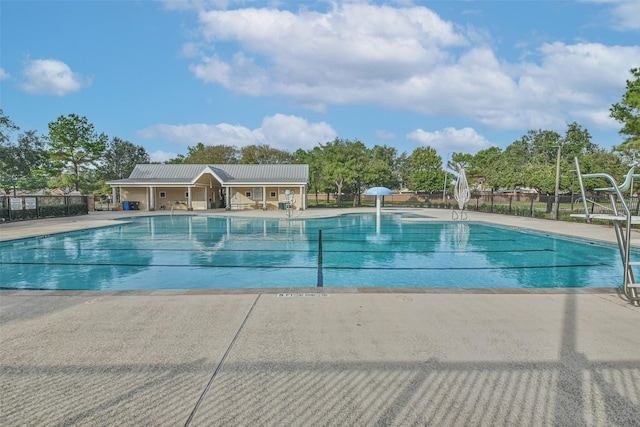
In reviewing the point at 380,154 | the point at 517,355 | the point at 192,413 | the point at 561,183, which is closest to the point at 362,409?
the point at 192,413

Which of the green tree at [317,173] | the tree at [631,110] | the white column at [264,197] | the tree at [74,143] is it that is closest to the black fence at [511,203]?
the green tree at [317,173]

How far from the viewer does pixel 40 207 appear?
2109 cm

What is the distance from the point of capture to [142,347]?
128 inches

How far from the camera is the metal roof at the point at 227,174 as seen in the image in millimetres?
30500

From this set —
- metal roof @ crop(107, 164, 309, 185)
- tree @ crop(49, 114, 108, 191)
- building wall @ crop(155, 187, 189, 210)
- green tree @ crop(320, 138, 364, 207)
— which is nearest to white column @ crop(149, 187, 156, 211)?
metal roof @ crop(107, 164, 309, 185)

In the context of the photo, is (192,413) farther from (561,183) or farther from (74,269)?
(561,183)

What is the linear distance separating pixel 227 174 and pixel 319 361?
32405mm

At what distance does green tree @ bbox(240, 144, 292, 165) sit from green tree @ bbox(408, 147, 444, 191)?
1721cm

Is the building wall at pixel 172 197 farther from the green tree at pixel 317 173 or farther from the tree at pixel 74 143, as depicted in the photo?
the green tree at pixel 317 173

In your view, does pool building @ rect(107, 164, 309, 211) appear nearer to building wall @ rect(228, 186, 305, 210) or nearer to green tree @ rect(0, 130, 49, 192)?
building wall @ rect(228, 186, 305, 210)

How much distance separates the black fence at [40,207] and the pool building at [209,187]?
503cm

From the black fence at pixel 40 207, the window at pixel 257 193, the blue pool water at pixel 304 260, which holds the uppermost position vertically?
the window at pixel 257 193

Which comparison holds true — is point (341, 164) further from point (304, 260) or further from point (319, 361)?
point (319, 361)

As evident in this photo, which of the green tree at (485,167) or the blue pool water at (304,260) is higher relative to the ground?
the green tree at (485,167)
